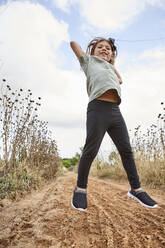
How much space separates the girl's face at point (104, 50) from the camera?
2443 mm

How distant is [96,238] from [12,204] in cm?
160

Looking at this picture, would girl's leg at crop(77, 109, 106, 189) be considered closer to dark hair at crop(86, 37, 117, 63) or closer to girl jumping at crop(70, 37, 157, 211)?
girl jumping at crop(70, 37, 157, 211)

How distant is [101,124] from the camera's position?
6.48ft

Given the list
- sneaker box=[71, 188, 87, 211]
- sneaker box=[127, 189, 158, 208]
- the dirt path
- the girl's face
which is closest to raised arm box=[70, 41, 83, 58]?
the girl's face

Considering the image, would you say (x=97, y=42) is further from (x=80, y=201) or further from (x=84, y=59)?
(x=80, y=201)

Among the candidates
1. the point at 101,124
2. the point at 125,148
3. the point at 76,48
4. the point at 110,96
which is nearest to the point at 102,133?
the point at 101,124

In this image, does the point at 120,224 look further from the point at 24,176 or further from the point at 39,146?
the point at 39,146

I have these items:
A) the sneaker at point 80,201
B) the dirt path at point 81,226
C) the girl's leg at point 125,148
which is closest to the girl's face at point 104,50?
the girl's leg at point 125,148

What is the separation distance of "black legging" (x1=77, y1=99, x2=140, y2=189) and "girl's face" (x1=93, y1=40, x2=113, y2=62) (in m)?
0.72

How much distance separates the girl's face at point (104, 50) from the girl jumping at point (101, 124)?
0.50 feet

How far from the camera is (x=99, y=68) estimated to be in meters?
2.17

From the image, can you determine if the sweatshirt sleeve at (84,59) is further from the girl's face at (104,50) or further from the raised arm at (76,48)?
the girl's face at (104,50)

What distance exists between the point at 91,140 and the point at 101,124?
0.20m

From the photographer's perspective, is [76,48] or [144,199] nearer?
[144,199]
